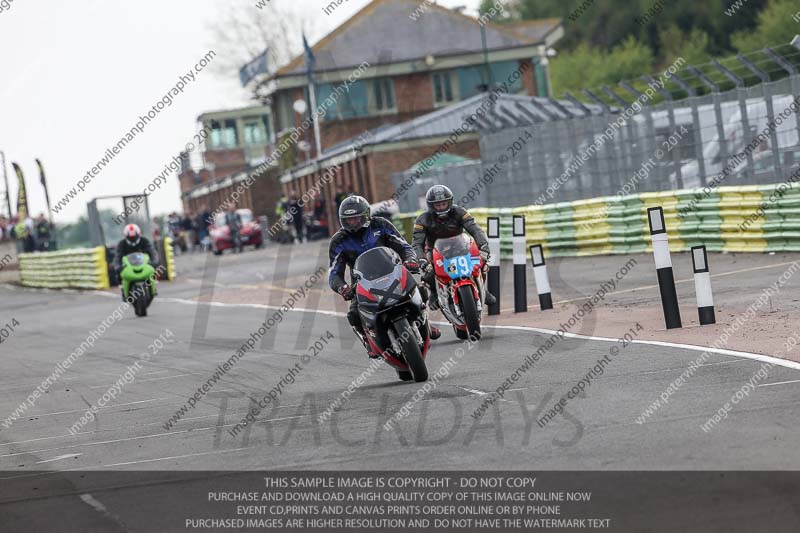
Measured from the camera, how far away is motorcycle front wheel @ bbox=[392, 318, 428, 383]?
1092 cm

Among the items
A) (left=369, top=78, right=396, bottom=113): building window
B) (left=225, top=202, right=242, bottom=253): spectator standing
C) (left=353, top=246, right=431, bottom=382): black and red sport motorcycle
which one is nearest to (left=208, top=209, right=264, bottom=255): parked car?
(left=225, top=202, right=242, bottom=253): spectator standing

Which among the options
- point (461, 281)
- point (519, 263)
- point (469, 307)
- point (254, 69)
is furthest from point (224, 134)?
point (469, 307)

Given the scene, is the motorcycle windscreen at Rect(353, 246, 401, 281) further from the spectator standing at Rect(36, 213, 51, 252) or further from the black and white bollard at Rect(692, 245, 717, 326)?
the spectator standing at Rect(36, 213, 51, 252)

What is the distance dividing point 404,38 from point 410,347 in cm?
5657

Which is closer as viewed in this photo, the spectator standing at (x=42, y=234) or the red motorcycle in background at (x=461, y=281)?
the red motorcycle in background at (x=461, y=281)

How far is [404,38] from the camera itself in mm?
66312

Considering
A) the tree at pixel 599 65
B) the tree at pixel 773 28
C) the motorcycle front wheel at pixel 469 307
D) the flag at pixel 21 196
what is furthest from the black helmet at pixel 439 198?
the tree at pixel 599 65

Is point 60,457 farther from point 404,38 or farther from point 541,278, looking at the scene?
point 404,38

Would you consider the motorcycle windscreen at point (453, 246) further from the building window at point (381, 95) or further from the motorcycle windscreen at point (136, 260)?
the building window at point (381, 95)

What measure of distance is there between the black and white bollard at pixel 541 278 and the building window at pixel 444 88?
49693 millimetres

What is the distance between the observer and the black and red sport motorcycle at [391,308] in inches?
434
